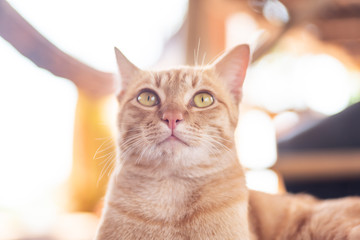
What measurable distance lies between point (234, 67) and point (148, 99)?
448 mm

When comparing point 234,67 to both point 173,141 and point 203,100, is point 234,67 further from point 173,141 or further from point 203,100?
point 173,141

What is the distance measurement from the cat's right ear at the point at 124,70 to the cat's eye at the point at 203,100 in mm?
387

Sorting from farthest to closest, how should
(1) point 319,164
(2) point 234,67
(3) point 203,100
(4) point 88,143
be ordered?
(1) point 319,164 < (4) point 88,143 < (2) point 234,67 < (3) point 203,100

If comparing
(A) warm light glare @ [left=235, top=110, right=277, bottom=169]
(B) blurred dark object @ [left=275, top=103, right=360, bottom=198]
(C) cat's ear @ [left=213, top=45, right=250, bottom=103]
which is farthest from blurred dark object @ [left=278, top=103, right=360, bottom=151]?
(A) warm light glare @ [left=235, top=110, right=277, bottom=169]

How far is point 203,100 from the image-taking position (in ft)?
4.59

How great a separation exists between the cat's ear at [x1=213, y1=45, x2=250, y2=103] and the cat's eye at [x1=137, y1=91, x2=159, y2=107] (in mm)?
347

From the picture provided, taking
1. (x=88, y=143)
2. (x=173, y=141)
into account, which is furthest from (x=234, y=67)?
(x=88, y=143)

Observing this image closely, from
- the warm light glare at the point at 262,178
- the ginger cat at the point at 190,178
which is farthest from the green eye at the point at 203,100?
the warm light glare at the point at 262,178

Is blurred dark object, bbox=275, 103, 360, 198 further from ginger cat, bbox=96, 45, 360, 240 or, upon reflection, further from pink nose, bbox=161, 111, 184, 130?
pink nose, bbox=161, 111, 184, 130

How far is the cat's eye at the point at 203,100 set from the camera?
139cm

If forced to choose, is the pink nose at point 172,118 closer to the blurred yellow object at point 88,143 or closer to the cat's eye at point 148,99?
the cat's eye at point 148,99

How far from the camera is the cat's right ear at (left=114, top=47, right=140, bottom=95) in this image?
5.26ft

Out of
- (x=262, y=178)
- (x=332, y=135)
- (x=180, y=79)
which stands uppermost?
(x=180, y=79)

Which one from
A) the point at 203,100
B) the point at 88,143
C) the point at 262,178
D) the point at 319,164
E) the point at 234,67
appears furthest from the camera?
the point at 262,178
